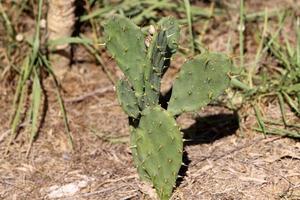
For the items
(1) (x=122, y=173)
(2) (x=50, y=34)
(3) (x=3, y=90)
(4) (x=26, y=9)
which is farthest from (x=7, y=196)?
(4) (x=26, y=9)

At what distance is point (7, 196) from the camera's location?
9.02 ft

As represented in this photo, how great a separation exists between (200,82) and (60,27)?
1.12 metres

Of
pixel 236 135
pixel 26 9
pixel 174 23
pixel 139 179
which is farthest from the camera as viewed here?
pixel 26 9

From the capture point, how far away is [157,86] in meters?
2.48

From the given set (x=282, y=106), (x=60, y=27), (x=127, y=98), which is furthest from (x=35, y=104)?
(x=282, y=106)

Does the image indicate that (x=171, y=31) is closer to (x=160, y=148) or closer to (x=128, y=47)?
(x=128, y=47)

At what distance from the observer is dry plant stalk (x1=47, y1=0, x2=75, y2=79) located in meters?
3.24

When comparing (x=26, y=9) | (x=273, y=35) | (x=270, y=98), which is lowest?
(x=270, y=98)

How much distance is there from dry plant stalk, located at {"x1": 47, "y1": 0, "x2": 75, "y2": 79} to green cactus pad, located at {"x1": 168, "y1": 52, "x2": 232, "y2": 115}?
100 centimetres

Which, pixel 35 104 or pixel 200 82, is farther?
pixel 35 104

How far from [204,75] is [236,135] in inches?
24.4

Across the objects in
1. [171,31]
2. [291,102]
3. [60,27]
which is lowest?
[291,102]

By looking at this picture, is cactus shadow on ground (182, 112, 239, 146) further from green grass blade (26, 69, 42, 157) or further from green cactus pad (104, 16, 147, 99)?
green grass blade (26, 69, 42, 157)

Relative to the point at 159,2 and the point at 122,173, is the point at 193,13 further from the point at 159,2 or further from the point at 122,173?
the point at 122,173
